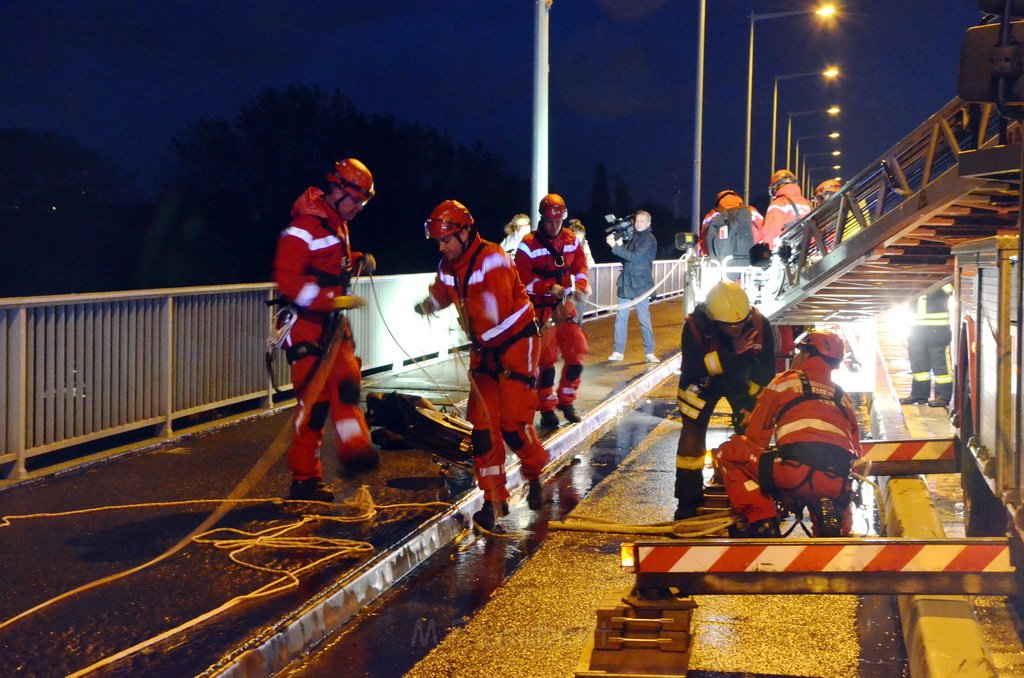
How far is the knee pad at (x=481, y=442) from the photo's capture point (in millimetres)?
6836

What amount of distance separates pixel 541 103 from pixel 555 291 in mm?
3715

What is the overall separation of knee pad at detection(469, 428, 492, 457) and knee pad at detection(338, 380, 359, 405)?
2.68ft

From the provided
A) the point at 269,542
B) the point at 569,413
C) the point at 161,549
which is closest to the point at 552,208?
the point at 569,413

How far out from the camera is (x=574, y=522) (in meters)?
7.02

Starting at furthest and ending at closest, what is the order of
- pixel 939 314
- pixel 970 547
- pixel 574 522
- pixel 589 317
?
1. pixel 589 317
2. pixel 939 314
3. pixel 574 522
4. pixel 970 547

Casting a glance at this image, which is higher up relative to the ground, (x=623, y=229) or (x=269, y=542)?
(x=623, y=229)

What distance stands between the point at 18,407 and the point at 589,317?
55.1 feet

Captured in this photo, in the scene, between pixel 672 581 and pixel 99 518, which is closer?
pixel 672 581

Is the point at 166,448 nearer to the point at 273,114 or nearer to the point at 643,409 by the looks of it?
the point at 643,409

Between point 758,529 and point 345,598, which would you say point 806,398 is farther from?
point 345,598

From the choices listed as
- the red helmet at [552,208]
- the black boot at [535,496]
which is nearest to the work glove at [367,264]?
the black boot at [535,496]

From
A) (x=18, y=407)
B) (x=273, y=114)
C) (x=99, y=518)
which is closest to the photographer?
(x=99, y=518)

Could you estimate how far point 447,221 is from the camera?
6746 mm

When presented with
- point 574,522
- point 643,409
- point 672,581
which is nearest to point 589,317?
point 643,409
